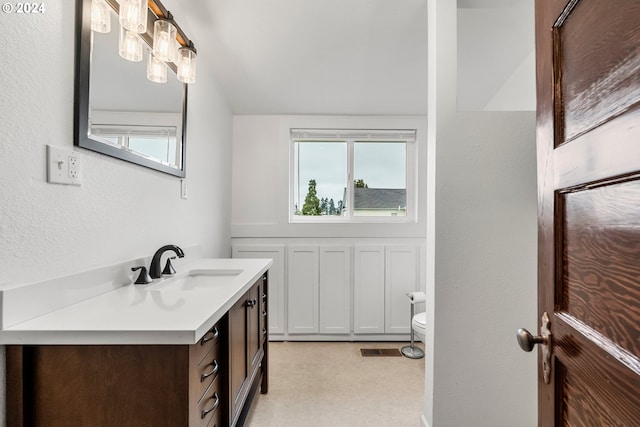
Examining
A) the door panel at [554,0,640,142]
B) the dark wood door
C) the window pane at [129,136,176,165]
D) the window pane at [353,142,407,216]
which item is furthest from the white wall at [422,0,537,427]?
the window pane at [353,142,407,216]

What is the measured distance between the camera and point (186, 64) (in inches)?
65.9

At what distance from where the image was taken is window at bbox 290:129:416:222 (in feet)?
9.81

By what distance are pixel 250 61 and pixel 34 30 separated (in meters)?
1.50

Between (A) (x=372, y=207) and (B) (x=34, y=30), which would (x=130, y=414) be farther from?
(A) (x=372, y=207)

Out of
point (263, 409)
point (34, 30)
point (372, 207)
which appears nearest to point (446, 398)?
point (263, 409)

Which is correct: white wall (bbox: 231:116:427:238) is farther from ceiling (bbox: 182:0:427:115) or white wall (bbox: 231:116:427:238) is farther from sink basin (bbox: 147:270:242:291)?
sink basin (bbox: 147:270:242:291)

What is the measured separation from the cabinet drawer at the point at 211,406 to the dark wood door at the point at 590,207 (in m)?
0.91

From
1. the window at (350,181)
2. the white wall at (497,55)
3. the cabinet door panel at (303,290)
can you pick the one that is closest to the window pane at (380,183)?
the window at (350,181)

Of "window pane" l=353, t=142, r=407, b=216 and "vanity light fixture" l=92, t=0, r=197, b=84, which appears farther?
"window pane" l=353, t=142, r=407, b=216

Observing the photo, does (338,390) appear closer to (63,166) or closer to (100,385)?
A: (100,385)

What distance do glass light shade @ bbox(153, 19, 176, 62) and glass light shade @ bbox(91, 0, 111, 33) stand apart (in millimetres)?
326

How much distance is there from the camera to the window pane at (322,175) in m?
3.01

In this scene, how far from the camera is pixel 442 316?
1.53 m

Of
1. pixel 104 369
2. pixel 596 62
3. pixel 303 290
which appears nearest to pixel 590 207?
pixel 596 62
